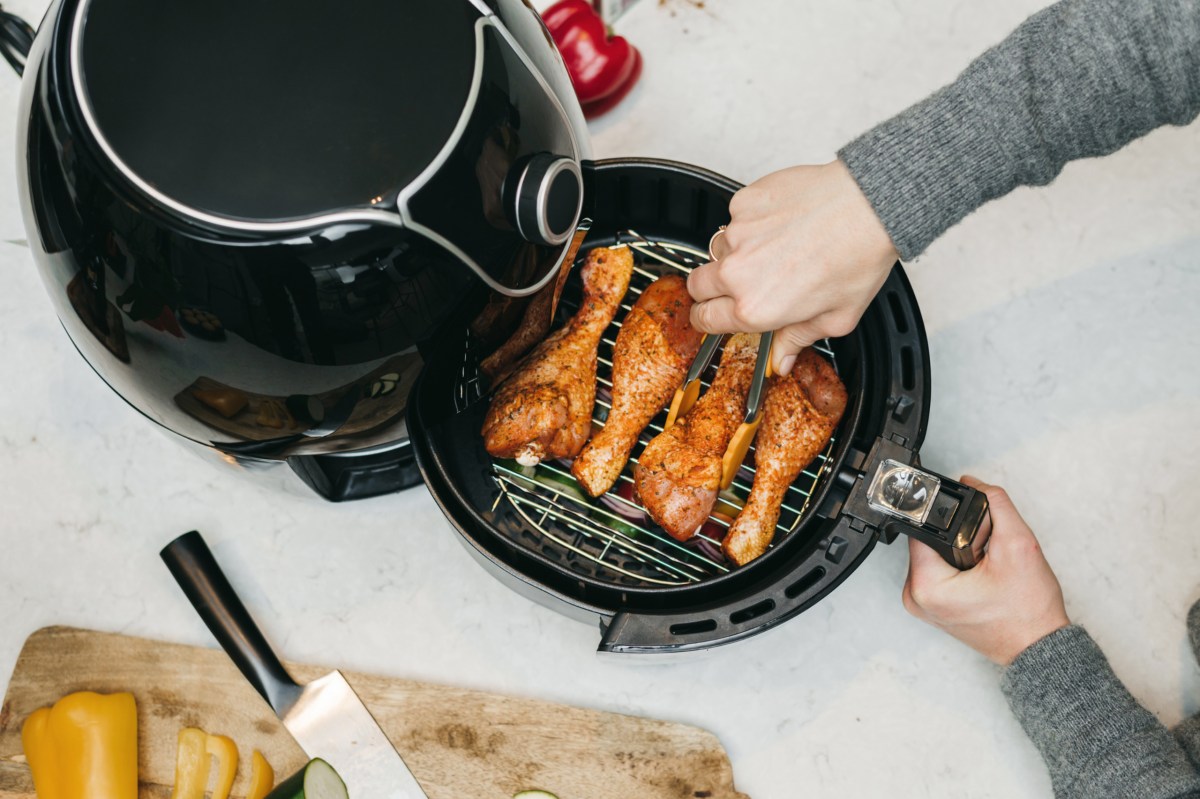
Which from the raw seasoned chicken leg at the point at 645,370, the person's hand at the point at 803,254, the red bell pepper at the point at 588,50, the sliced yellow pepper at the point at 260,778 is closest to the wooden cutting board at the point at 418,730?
the sliced yellow pepper at the point at 260,778

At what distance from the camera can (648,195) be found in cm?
120

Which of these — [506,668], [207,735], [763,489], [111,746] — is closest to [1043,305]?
[763,489]

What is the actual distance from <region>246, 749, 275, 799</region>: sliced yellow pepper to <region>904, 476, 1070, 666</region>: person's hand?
0.88m

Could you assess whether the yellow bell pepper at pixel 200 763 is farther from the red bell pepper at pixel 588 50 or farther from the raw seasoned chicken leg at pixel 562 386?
the red bell pepper at pixel 588 50

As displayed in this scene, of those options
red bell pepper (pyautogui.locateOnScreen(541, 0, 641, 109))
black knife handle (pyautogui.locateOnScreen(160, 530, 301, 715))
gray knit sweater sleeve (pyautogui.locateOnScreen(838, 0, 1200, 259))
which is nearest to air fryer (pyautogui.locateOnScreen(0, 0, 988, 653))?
gray knit sweater sleeve (pyautogui.locateOnScreen(838, 0, 1200, 259))

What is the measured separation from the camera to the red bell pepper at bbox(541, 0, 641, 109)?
1384mm

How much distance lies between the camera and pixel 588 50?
1385mm

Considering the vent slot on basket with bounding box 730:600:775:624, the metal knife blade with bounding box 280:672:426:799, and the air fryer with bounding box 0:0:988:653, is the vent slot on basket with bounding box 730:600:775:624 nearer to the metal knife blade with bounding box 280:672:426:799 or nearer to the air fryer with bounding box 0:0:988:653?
the air fryer with bounding box 0:0:988:653

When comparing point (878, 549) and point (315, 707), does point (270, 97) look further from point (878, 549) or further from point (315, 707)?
point (878, 549)

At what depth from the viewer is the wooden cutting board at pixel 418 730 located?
120 centimetres

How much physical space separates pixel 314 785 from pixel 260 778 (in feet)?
0.33

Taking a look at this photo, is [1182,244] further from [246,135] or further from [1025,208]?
[246,135]

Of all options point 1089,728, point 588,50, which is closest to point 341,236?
point 588,50

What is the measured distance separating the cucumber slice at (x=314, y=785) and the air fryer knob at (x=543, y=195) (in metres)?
0.76
